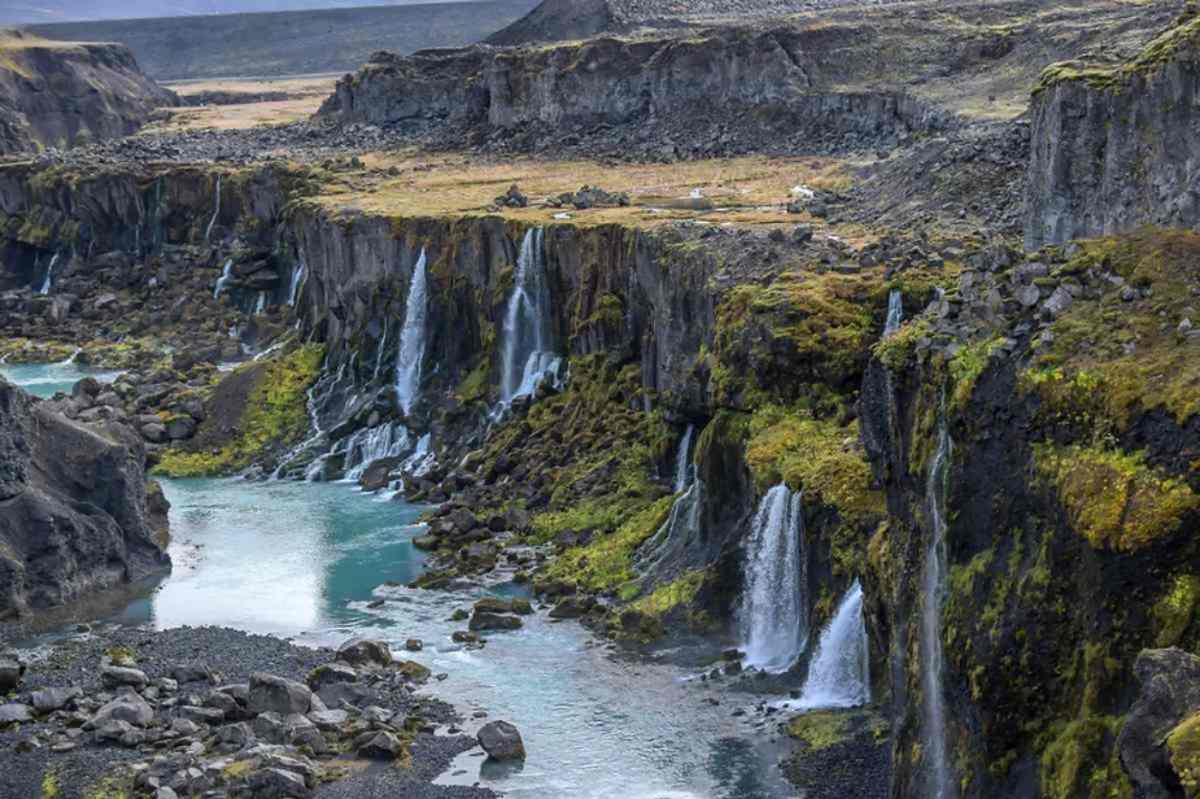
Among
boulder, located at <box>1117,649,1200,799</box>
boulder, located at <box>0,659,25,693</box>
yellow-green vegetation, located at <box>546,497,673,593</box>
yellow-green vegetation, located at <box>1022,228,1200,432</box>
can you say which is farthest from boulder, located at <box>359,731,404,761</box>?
boulder, located at <box>1117,649,1200,799</box>

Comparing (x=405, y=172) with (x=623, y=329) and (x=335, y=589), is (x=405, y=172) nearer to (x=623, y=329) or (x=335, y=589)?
(x=623, y=329)

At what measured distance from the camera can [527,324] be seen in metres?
70.7

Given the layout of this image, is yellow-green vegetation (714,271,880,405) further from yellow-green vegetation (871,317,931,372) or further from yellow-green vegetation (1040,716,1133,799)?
yellow-green vegetation (1040,716,1133,799)

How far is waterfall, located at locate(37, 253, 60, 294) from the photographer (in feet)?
360

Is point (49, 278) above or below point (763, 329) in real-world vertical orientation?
below

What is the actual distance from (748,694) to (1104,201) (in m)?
13.6

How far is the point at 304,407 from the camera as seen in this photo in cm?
7612

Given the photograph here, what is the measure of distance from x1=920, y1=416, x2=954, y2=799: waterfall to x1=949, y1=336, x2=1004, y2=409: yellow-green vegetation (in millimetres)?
803

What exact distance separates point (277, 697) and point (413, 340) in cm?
3572

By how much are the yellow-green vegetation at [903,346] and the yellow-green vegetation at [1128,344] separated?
9.33 ft

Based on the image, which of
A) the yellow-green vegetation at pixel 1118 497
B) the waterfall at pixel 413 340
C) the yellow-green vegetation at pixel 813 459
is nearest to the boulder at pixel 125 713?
the yellow-green vegetation at pixel 813 459

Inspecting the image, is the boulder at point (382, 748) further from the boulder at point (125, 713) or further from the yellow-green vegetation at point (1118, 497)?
the yellow-green vegetation at point (1118, 497)

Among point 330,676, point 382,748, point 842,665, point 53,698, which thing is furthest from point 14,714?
point 842,665

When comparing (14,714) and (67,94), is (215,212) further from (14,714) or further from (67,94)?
(67,94)
